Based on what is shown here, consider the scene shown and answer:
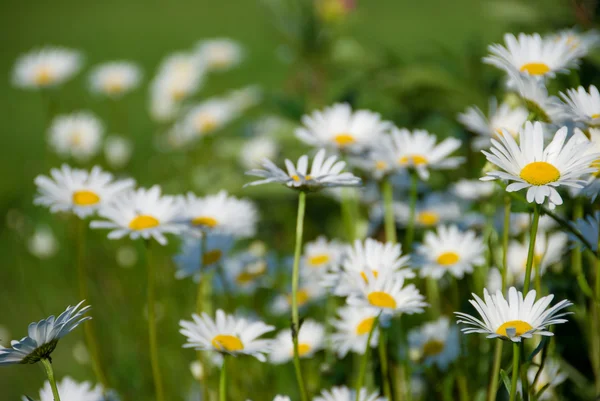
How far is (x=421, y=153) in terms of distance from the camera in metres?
0.85

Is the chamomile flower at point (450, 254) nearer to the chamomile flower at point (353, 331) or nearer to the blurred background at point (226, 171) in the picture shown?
the chamomile flower at point (353, 331)

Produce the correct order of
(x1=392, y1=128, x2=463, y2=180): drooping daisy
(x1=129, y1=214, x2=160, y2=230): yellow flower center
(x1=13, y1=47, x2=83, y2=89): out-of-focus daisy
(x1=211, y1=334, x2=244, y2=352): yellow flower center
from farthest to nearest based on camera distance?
(x1=13, y1=47, x2=83, y2=89): out-of-focus daisy → (x1=392, y1=128, x2=463, y2=180): drooping daisy → (x1=129, y1=214, x2=160, y2=230): yellow flower center → (x1=211, y1=334, x2=244, y2=352): yellow flower center

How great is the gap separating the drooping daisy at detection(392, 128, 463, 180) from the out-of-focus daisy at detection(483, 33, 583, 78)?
147 mm

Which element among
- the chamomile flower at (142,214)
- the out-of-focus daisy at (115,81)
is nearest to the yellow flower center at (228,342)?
the chamomile flower at (142,214)

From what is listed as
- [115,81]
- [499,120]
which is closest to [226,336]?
[499,120]

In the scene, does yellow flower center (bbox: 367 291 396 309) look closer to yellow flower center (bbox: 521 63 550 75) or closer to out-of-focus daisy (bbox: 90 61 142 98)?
yellow flower center (bbox: 521 63 550 75)

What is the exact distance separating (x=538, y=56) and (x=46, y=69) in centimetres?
116

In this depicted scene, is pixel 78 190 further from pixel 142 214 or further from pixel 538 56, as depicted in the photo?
pixel 538 56

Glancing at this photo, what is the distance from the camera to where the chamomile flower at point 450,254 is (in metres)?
0.79

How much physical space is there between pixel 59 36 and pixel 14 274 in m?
2.80

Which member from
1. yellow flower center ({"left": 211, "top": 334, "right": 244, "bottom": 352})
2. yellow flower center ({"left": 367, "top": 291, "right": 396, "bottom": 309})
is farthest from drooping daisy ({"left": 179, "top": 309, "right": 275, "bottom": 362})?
yellow flower center ({"left": 367, "top": 291, "right": 396, "bottom": 309})

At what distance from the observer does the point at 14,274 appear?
163 centimetres

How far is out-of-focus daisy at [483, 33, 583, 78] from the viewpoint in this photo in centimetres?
67

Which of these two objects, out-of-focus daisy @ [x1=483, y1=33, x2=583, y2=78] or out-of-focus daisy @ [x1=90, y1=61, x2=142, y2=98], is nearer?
out-of-focus daisy @ [x1=483, y1=33, x2=583, y2=78]
